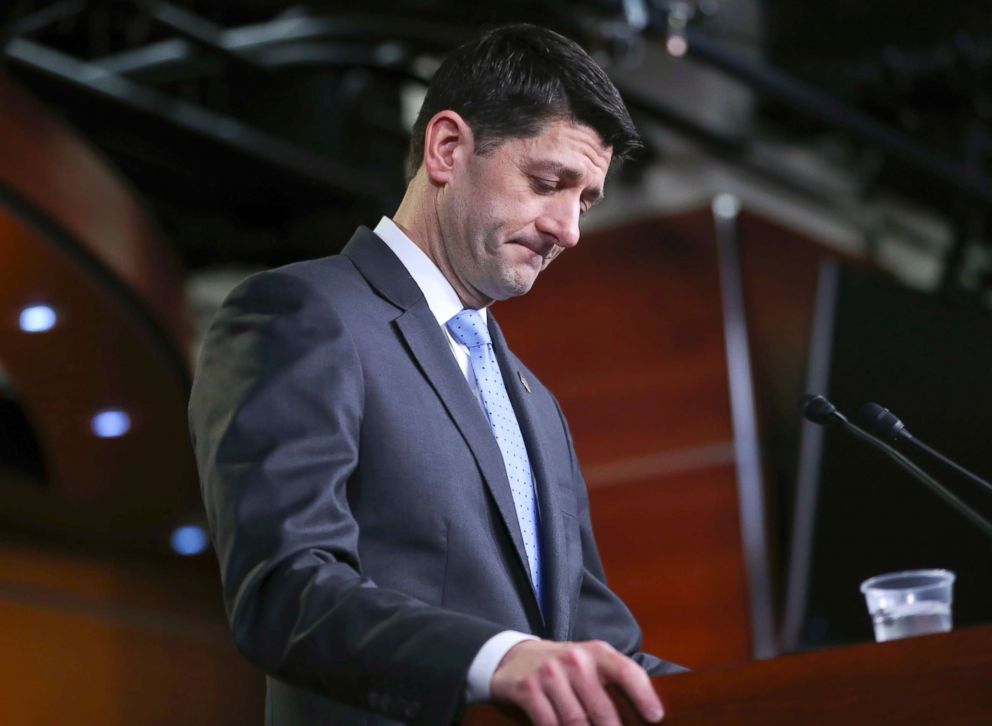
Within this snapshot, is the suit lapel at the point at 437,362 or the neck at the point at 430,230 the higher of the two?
the neck at the point at 430,230

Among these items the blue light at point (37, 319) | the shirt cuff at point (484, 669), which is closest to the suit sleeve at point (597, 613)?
the shirt cuff at point (484, 669)

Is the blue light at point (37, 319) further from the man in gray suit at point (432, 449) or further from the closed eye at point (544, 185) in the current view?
the closed eye at point (544, 185)

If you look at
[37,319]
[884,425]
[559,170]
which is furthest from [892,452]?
[37,319]

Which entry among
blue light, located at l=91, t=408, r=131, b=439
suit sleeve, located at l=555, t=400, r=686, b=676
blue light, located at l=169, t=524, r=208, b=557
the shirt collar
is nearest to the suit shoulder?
the shirt collar

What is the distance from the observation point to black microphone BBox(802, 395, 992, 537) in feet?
4.79

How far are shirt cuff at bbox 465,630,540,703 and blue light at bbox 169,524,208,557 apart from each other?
4.62 m

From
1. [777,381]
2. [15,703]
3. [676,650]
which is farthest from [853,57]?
[15,703]

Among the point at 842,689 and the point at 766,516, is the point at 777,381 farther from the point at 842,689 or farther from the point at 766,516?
the point at 842,689

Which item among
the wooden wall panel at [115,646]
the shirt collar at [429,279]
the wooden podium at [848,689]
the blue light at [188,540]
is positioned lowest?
the wooden podium at [848,689]

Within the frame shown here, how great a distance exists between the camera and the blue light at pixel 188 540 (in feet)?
18.1

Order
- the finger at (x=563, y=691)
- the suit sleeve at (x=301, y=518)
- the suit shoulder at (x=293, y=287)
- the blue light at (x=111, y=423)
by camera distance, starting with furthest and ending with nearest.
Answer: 1. the blue light at (x=111, y=423)
2. the suit shoulder at (x=293, y=287)
3. the suit sleeve at (x=301, y=518)
4. the finger at (x=563, y=691)

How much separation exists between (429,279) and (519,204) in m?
0.14

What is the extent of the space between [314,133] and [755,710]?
5038 mm

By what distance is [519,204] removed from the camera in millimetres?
1592
